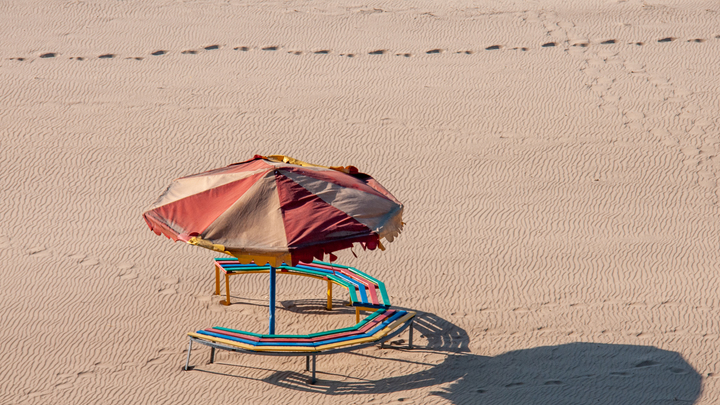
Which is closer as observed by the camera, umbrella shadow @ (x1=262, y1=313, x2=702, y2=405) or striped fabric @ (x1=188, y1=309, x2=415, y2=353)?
umbrella shadow @ (x1=262, y1=313, x2=702, y2=405)

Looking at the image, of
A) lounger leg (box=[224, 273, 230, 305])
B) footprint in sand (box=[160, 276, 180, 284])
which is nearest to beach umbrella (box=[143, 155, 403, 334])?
lounger leg (box=[224, 273, 230, 305])

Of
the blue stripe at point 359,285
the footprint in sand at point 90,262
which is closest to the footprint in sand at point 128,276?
the footprint in sand at point 90,262

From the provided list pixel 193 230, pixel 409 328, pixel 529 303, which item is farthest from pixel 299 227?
pixel 529 303

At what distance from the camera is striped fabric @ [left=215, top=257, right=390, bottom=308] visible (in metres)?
8.99

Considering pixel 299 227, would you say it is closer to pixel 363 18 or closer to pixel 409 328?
pixel 409 328

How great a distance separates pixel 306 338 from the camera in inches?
308

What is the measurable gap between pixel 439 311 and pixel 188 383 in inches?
130

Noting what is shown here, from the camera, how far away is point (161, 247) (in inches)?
424

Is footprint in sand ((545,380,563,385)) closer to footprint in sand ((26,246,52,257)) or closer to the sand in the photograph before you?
the sand

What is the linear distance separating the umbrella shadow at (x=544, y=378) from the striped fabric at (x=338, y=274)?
886 mm

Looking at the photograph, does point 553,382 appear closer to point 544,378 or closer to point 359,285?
point 544,378

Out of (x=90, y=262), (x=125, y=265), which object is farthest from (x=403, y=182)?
(x=90, y=262)

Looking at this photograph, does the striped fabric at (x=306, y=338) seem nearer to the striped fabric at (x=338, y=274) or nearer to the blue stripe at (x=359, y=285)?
the blue stripe at (x=359, y=285)

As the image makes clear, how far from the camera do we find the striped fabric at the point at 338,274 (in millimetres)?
8992
